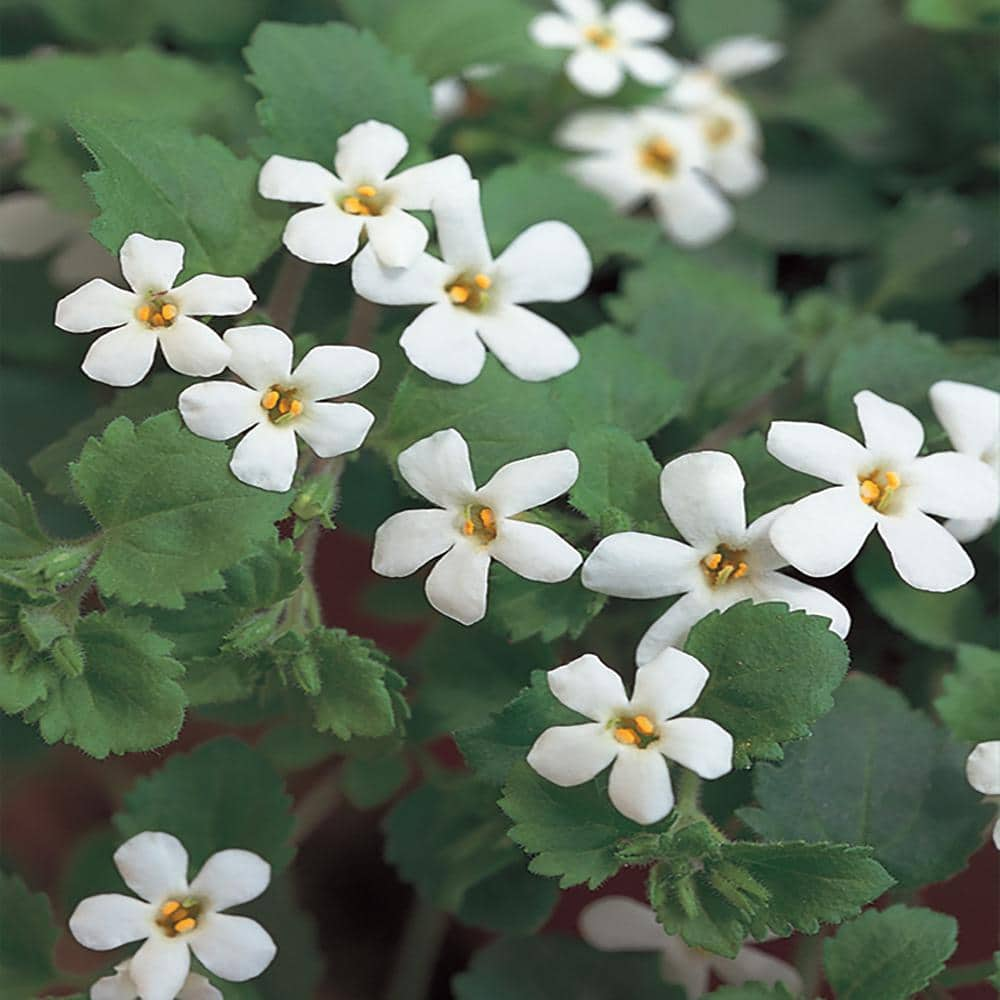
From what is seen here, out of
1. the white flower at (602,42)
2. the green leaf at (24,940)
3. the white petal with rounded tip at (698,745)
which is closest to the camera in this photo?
the white petal with rounded tip at (698,745)

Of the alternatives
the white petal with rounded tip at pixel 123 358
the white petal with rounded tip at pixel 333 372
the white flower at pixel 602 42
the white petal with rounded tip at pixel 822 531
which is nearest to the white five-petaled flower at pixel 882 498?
the white petal with rounded tip at pixel 822 531

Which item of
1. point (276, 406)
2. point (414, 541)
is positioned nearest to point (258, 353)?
point (276, 406)

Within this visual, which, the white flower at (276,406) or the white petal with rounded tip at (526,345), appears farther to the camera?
the white petal with rounded tip at (526,345)

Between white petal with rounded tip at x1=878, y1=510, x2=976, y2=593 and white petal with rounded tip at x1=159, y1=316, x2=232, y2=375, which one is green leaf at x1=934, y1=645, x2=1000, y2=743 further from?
white petal with rounded tip at x1=159, y1=316, x2=232, y2=375

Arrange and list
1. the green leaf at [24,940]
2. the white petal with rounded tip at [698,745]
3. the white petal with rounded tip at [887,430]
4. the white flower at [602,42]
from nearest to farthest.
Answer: the white petal with rounded tip at [698,745] → the white petal with rounded tip at [887,430] → the green leaf at [24,940] → the white flower at [602,42]

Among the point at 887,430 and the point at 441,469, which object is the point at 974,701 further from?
the point at 441,469

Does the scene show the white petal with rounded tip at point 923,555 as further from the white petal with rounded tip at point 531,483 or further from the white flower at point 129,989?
the white flower at point 129,989

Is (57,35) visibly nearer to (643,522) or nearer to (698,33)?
(698,33)
